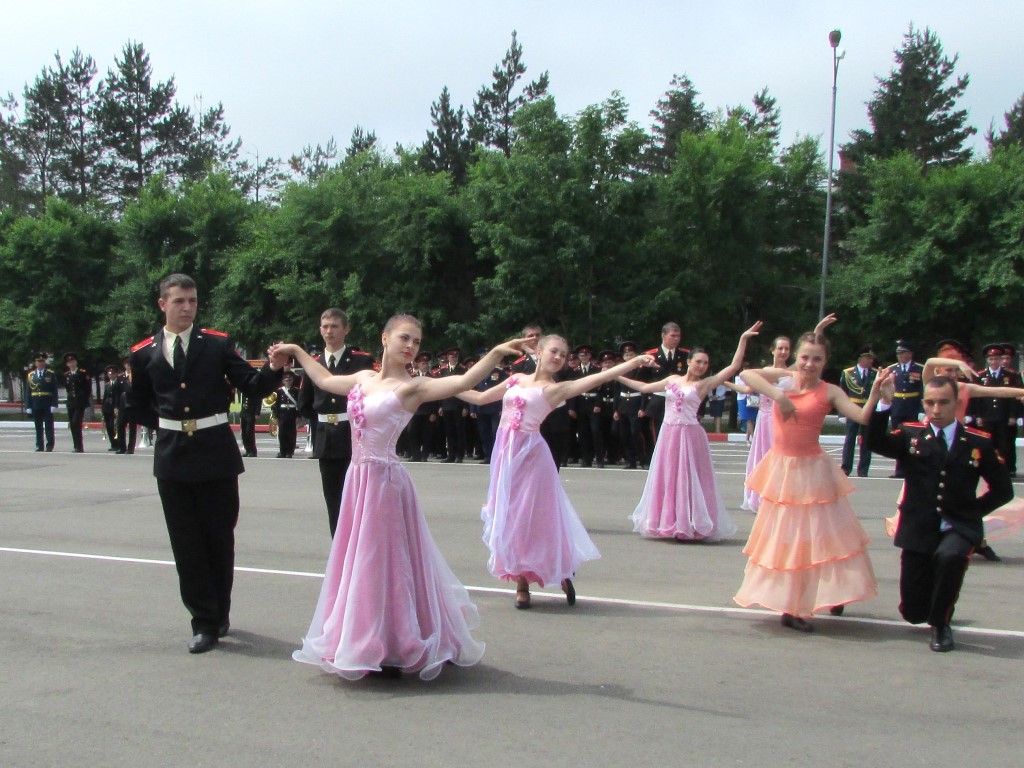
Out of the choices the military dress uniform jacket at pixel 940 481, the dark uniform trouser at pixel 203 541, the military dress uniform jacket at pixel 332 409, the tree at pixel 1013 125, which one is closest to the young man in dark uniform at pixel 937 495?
the military dress uniform jacket at pixel 940 481

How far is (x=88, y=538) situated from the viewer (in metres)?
10.6

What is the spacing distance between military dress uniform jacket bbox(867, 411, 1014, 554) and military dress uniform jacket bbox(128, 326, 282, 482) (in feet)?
12.7

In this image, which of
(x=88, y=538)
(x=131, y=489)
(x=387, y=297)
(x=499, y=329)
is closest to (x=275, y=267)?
(x=387, y=297)

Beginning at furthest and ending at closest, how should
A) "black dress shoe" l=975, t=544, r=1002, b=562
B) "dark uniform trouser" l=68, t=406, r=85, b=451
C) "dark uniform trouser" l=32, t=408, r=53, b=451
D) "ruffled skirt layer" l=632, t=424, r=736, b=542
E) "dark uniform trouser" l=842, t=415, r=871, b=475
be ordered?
"dark uniform trouser" l=32, t=408, r=53, b=451 → "dark uniform trouser" l=68, t=406, r=85, b=451 → "dark uniform trouser" l=842, t=415, r=871, b=475 → "ruffled skirt layer" l=632, t=424, r=736, b=542 → "black dress shoe" l=975, t=544, r=1002, b=562

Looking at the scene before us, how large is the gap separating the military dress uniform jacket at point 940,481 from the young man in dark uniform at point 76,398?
1937cm

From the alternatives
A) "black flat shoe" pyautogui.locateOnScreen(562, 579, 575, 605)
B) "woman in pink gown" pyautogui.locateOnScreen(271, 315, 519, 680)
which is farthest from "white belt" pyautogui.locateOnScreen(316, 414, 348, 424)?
"woman in pink gown" pyautogui.locateOnScreen(271, 315, 519, 680)

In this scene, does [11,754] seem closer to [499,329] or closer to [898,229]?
[499,329]

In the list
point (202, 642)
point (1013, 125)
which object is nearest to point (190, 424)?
point (202, 642)

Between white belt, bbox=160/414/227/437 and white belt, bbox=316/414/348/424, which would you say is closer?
white belt, bbox=160/414/227/437

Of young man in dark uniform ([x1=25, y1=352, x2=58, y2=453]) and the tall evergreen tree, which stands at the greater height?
the tall evergreen tree

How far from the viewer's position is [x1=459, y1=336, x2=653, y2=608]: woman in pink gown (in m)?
7.51

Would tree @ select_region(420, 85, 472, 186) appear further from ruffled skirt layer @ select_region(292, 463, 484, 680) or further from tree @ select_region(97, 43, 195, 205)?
ruffled skirt layer @ select_region(292, 463, 484, 680)

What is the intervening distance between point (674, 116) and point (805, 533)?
62054mm

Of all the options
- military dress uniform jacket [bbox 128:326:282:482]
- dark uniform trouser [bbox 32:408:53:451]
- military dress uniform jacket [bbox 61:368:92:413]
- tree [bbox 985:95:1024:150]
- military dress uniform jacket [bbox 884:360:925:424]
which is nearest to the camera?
military dress uniform jacket [bbox 128:326:282:482]
